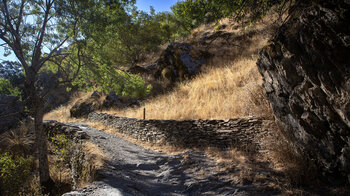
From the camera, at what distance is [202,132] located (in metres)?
5.98

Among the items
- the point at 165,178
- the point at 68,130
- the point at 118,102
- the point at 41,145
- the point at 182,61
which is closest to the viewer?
the point at 165,178

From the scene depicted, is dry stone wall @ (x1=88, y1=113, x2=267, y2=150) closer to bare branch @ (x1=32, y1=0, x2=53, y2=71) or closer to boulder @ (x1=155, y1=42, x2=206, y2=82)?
bare branch @ (x1=32, y1=0, x2=53, y2=71)

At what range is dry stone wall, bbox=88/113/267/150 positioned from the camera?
4.92 m

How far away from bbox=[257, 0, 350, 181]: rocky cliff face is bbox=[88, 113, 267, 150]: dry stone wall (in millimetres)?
A: 1305

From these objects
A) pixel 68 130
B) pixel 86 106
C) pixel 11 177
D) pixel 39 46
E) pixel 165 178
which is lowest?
pixel 11 177

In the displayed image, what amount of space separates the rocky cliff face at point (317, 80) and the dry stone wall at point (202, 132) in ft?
4.28

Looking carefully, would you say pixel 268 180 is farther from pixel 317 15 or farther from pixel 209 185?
pixel 317 15

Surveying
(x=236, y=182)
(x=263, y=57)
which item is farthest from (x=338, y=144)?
(x=263, y=57)

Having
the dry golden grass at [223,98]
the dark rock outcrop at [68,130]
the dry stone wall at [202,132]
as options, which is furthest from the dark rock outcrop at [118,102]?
the dry stone wall at [202,132]

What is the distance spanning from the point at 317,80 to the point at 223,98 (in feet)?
15.6

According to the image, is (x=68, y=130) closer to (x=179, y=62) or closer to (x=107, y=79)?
(x=107, y=79)

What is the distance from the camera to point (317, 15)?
2473mm

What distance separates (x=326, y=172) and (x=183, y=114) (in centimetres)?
523

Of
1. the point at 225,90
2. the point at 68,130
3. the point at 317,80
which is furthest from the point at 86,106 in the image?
the point at 317,80
